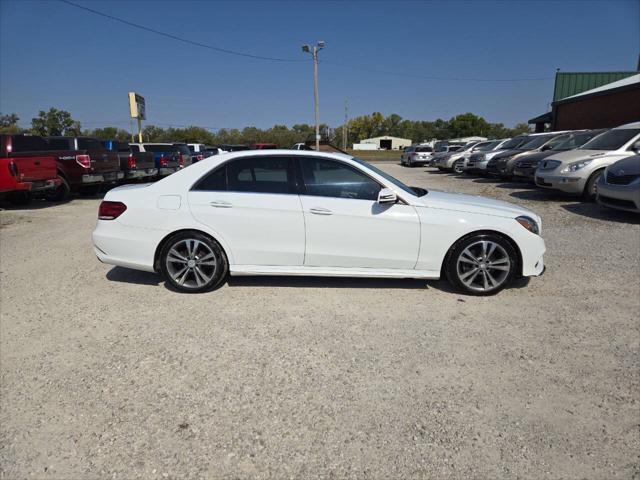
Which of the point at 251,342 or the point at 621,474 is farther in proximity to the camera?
the point at 251,342

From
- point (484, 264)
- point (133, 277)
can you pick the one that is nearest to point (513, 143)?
point (484, 264)

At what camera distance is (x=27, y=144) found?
34.9ft

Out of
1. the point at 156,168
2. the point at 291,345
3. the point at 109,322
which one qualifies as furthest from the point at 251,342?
the point at 156,168

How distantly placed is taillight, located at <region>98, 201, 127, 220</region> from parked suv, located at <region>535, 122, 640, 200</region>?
31.6 feet

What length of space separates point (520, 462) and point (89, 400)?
260 centimetres

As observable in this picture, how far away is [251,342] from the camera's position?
11.1ft

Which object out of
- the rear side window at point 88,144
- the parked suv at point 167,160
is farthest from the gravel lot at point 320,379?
the parked suv at point 167,160

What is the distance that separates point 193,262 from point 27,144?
30.3 ft

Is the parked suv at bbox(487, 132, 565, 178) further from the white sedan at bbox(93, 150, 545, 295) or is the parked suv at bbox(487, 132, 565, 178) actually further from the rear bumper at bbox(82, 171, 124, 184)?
the rear bumper at bbox(82, 171, 124, 184)

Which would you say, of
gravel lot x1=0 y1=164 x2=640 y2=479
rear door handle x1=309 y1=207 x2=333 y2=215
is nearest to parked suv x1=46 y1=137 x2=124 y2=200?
gravel lot x1=0 y1=164 x2=640 y2=479

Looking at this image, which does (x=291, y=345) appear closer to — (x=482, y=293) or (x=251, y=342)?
(x=251, y=342)

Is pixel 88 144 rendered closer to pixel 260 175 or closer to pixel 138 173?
pixel 138 173

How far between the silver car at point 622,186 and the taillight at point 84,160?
1290 cm

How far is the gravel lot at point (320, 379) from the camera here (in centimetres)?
218
